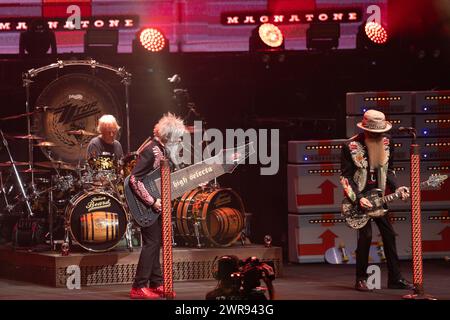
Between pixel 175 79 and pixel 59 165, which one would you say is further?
pixel 175 79

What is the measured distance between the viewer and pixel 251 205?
50.8 ft

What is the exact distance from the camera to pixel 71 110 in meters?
14.1

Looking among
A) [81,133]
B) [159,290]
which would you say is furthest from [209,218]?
[159,290]

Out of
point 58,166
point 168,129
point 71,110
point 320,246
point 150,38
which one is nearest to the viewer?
point 168,129

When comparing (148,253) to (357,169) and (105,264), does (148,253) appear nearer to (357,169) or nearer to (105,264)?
(105,264)

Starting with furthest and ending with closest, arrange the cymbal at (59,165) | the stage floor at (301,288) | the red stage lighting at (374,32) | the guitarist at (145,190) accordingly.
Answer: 1. the red stage lighting at (374,32)
2. the cymbal at (59,165)
3. the stage floor at (301,288)
4. the guitarist at (145,190)

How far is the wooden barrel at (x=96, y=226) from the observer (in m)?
12.3

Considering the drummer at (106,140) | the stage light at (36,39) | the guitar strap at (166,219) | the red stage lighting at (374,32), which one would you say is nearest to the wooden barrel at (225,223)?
the drummer at (106,140)

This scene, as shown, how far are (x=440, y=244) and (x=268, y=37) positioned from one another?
135 inches

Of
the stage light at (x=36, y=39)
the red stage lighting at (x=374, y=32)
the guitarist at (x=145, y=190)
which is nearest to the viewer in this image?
the guitarist at (x=145, y=190)

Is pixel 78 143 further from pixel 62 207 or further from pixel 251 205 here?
pixel 251 205

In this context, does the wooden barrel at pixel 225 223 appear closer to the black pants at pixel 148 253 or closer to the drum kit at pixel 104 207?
the drum kit at pixel 104 207

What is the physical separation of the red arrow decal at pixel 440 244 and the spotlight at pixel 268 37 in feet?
10.3
